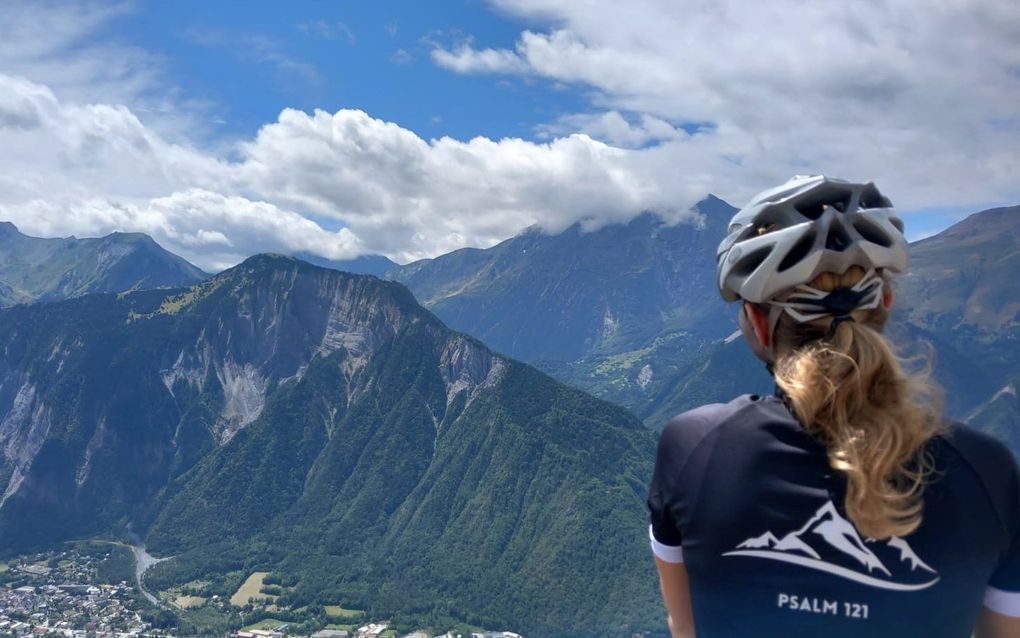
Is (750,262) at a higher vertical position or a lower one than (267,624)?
higher

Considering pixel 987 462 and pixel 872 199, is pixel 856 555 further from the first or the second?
pixel 872 199

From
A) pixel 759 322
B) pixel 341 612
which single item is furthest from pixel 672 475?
pixel 341 612

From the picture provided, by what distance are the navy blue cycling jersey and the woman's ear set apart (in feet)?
2.11

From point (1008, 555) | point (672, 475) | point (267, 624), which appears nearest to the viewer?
point (1008, 555)

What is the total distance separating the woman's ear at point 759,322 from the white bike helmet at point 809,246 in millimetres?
75

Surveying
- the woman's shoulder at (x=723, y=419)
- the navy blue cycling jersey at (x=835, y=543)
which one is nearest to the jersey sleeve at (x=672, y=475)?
the woman's shoulder at (x=723, y=419)

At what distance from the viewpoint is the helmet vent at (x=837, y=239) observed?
4000 millimetres

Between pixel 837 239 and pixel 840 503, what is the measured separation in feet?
4.88

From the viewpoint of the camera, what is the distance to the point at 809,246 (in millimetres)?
4039

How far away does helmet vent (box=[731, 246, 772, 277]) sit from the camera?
4164 mm

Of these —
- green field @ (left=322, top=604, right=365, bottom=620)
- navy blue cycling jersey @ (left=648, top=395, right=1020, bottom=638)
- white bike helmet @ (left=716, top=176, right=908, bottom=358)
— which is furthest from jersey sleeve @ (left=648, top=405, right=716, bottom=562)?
green field @ (left=322, top=604, right=365, bottom=620)

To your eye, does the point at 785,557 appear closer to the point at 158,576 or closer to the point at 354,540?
the point at 158,576

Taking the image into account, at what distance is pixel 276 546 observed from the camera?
634ft

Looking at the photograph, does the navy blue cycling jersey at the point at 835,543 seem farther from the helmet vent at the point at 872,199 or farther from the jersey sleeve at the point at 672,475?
the helmet vent at the point at 872,199
